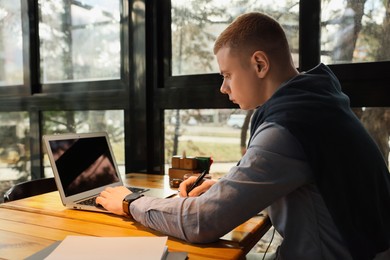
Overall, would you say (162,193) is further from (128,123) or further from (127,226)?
(128,123)

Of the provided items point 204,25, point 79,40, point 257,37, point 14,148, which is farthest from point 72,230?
point 14,148

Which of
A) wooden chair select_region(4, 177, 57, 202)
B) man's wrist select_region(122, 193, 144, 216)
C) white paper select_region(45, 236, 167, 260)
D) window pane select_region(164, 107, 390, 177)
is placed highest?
window pane select_region(164, 107, 390, 177)

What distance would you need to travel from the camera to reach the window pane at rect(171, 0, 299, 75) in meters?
1.77

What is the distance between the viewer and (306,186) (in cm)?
86

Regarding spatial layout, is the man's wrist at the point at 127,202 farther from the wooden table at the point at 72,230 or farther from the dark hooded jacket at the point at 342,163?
the dark hooded jacket at the point at 342,163

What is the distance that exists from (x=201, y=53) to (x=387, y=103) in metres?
1.01

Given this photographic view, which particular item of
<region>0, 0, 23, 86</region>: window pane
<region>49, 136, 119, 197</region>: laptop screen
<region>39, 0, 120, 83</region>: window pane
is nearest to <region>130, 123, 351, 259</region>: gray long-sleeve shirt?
<region>49, 136, 119, 197</region>: laptop screen

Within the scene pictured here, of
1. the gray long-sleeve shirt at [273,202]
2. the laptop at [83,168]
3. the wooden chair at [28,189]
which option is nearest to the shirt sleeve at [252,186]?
the gray long-sleeve shirt at [273,202]

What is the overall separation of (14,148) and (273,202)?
255 cm

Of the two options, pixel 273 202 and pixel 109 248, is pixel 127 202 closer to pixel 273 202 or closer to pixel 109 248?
pixel 109 248

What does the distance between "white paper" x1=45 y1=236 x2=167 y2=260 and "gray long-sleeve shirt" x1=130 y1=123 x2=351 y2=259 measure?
0.34 ft

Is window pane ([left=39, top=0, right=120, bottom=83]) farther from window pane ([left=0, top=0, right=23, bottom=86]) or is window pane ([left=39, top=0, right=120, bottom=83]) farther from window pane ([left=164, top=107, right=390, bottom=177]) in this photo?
window pane ([left=164, top=107, right=390, bottom=177])

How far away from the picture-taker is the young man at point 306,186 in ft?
2.63

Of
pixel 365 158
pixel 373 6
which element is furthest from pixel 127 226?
pixel 373 6
